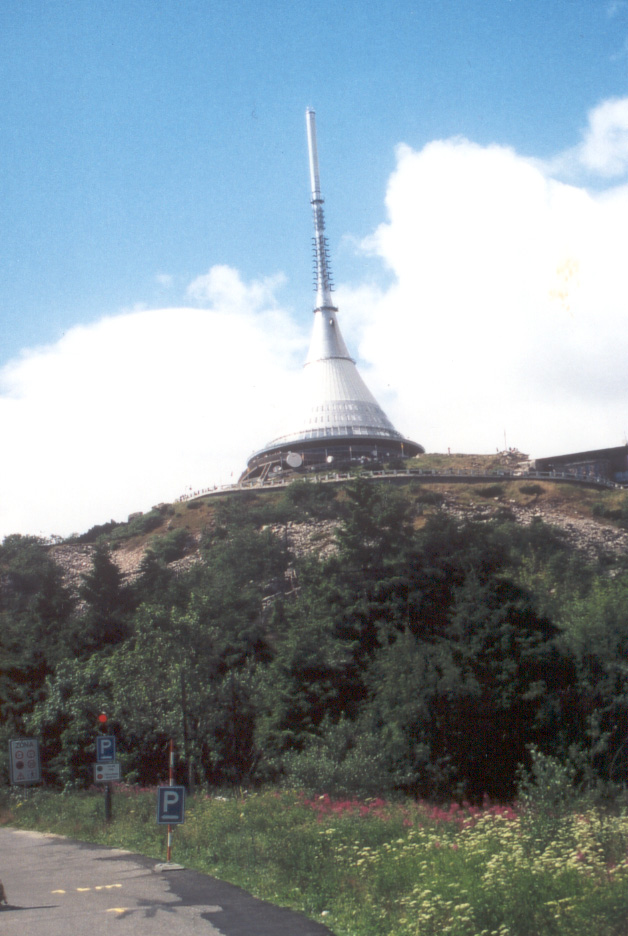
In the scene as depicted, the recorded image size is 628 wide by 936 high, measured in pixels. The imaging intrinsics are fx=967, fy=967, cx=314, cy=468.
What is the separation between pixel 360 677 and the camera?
32.2 meters

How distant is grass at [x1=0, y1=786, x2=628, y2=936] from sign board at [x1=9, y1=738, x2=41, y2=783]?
3967 mm

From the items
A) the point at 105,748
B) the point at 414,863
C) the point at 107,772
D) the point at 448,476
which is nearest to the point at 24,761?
the point at 105,748

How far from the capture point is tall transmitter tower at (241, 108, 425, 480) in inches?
3162

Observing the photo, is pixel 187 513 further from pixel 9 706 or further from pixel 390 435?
pixel 9 706

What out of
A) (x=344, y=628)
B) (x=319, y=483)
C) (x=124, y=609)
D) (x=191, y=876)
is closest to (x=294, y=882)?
(x=191, y=876)

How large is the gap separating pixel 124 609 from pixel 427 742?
2496 centimetres

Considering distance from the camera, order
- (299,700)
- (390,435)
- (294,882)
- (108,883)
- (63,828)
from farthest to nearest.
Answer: (390,435) → (299,700) → (63,828) → (108,883) → (294,882)

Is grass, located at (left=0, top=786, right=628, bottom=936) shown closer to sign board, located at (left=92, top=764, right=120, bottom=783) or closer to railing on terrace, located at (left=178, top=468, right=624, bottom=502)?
sign board, located at (left=92, top=764, right=120, bottom=783)

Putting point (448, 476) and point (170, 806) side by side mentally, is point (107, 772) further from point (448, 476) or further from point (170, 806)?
point (448, 476)

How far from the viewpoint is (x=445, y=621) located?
35.8 m

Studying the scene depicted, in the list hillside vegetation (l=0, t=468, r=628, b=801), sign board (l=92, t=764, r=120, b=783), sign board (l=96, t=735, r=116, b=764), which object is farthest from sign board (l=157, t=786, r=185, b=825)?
sign board (l=96, t=735, r=116, b=764)

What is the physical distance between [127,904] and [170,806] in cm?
376

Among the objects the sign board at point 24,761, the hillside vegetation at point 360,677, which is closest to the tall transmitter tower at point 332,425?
the hillside vegetation at point 360,677

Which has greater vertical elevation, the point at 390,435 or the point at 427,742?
the point at 390,435
